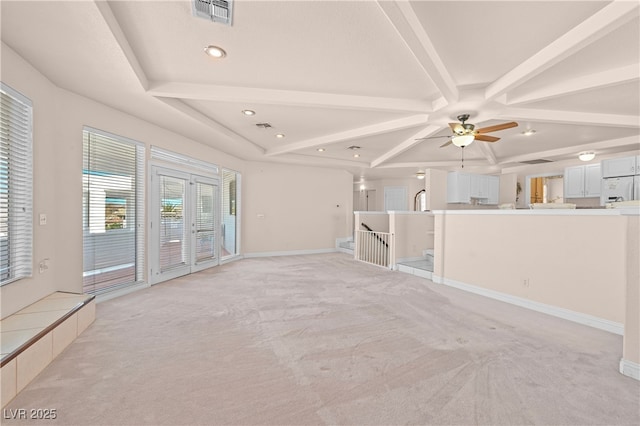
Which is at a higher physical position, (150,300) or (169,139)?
(169,139)

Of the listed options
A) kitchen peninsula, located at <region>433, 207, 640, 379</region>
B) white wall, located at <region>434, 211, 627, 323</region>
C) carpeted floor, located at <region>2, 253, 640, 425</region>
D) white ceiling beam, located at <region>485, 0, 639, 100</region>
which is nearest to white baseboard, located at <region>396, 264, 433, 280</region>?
white wall, located at <region>434, 211, 627, 323</region>

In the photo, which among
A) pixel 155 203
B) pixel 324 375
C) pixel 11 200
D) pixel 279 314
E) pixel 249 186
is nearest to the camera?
pixel 324 375

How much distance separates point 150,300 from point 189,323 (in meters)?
1.18

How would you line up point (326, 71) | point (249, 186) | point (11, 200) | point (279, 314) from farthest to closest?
1. point (249, 186)
2. point (279, 314)
3. point (326, 71)
4. point (11, 200)

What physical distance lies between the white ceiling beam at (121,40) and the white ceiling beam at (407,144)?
13.5ft

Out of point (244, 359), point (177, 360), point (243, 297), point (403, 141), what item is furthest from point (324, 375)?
point (403, 141)

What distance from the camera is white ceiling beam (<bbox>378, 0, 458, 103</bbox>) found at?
1.89 metres

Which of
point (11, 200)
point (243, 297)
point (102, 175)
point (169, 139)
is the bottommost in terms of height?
point (243, 297)

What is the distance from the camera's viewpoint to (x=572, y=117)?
4.06 metres

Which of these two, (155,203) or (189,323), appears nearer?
(189,323)

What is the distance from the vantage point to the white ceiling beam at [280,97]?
10.7 feet

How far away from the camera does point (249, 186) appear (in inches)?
286

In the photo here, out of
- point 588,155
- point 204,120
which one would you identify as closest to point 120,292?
point 204,120

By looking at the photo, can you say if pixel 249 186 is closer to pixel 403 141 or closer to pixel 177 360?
pixel 403 141
